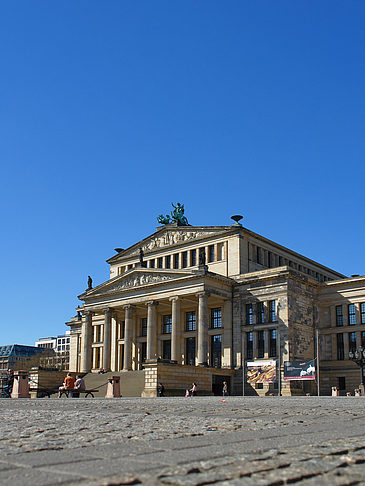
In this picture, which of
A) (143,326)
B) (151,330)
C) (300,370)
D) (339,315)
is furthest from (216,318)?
(300,370)

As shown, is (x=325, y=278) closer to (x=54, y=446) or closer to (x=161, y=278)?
(x=161, y=278)

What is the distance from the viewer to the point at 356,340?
60281mm

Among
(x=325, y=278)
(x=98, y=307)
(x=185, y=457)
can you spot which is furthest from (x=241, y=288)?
(x=185, y=457)

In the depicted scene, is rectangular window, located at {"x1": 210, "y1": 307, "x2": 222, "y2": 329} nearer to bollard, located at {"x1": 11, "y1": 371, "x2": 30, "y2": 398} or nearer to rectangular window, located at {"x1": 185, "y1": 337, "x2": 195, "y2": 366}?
rectangular window, located at {"x1": 185, "y1": 337, "x2": 195, "y2": 366}

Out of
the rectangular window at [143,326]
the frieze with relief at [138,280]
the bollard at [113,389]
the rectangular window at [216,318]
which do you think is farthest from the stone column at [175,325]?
the bollard at [113,389]

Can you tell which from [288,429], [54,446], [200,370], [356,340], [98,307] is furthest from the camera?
[98,307]

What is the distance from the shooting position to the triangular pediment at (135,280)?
62312 millimetres

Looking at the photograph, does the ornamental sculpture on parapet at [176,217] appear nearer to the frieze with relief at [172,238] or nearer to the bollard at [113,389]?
the frieze with relief at [172,238]

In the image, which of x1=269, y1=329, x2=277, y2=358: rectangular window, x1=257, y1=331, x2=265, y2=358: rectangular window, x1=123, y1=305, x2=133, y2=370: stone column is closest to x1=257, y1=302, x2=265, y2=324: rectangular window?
x1=257, y1=331, x2=265, y2=358: rectangular window

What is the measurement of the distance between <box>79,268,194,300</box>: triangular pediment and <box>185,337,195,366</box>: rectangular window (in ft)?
26.4

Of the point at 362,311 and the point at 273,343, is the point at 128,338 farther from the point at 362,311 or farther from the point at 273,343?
the point at 362,311

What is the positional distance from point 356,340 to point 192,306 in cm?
1808

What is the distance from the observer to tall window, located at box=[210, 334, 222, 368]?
62.8m

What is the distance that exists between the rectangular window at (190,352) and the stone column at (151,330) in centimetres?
386
